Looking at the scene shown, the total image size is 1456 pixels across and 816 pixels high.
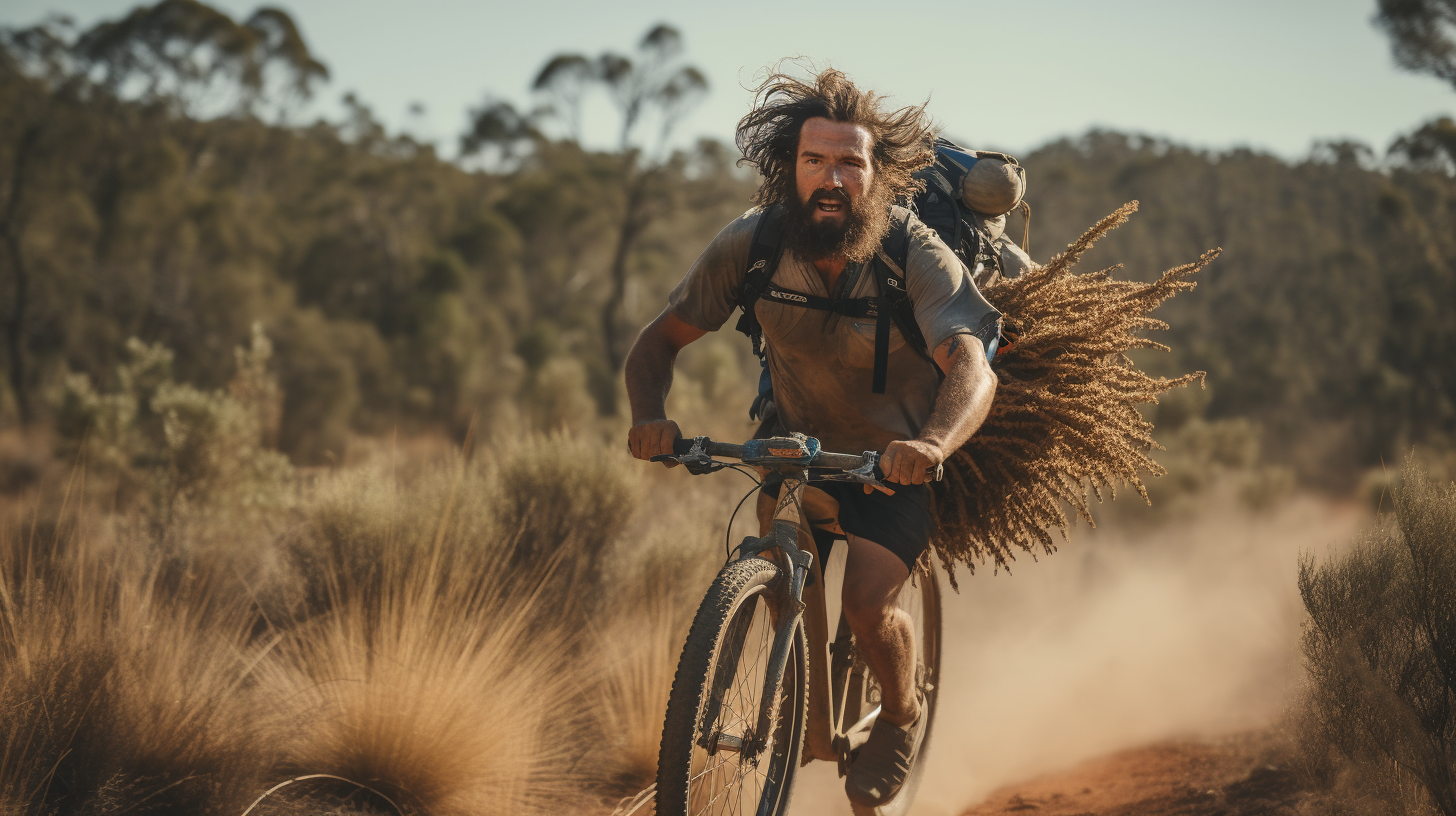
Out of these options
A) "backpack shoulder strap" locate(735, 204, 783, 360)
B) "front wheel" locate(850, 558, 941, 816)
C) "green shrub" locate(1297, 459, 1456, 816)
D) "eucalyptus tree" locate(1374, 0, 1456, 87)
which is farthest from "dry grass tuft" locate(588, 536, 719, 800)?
"eucalyptus tree" locate(1374, 0, 1456, 87)

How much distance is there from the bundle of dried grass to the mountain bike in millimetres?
623

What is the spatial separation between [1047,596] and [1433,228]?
58.1ft

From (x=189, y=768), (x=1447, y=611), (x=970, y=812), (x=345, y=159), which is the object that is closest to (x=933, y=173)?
(x=1447, y=611)

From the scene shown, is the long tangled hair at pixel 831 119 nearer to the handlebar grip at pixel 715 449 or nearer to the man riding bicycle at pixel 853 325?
the man riding bicycle at pixel 853 325

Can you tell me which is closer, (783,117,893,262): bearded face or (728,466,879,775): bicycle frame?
(728,466,879,775): bicycle frame

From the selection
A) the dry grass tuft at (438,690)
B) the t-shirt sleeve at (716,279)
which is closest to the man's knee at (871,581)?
the t-shirt sleeve at (716,279)

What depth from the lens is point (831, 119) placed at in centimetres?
333

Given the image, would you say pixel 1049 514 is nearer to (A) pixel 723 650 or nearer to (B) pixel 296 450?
(A) pixel 723 650

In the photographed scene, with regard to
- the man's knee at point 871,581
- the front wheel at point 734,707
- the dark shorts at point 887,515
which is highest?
the dark shorts at point 887,515

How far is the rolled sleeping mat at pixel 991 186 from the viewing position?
12.4 ft

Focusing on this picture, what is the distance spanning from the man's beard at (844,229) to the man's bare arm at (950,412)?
381mm

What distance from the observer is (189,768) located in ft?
11.8

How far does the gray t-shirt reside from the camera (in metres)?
3.27

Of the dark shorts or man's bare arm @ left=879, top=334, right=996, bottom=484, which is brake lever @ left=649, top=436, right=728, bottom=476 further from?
man's bare arm @ left=879, top=334, right=996, bottom=484
